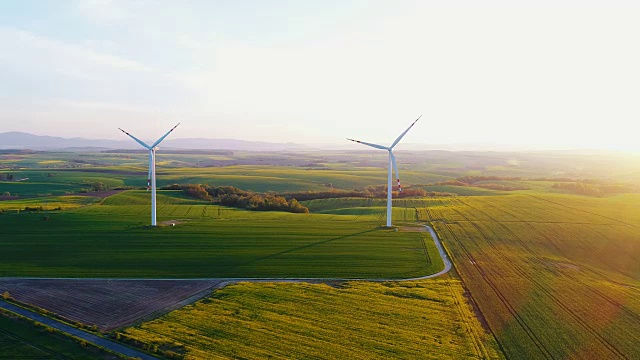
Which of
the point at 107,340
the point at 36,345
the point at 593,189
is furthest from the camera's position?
the point at 593,189

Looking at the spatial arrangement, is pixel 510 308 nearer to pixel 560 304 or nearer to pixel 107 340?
pixel 560 304

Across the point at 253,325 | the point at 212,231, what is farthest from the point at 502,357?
the point at 212,231

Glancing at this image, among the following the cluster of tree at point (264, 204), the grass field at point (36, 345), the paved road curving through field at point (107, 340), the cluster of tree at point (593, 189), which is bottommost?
the grass field at point (36, 345)

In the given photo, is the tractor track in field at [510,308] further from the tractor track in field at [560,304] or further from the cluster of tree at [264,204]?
the cluster of tree at [264,204]

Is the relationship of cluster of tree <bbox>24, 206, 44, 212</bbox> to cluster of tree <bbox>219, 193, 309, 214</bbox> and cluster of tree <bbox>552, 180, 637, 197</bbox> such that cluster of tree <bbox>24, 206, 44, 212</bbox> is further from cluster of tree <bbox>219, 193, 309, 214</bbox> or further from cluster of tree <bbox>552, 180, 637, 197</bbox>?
cluster of tree <bbox>552, 180, 637, 197</bbox>

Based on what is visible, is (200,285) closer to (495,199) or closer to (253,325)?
(253,325)

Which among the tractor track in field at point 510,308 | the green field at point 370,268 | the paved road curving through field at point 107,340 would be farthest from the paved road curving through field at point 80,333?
the tractor track in field at point 510,308

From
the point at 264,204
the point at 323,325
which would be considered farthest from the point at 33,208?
the point at 323,325
